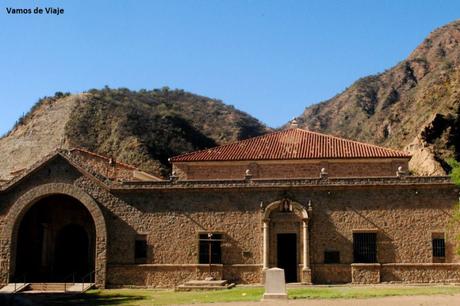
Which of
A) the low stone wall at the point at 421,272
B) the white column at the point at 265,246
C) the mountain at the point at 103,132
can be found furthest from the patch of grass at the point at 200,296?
the mountain at the point at 103,132

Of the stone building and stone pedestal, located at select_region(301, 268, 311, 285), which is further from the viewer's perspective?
the stone building

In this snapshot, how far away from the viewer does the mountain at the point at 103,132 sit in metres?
63.2

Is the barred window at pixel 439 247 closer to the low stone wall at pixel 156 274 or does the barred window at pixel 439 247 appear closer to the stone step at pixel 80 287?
the low stone wall at pixel 156 274

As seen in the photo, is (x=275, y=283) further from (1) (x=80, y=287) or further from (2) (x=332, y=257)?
(1) (x=80, y=287)

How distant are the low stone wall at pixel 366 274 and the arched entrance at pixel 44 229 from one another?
1209 cm

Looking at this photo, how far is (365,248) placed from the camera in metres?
28.2

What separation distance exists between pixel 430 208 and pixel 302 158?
22.6ft

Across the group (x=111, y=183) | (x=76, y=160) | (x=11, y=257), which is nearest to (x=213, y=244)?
(x=111, y=183)

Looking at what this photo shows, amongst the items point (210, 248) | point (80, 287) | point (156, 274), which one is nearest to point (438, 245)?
point (210, 248)

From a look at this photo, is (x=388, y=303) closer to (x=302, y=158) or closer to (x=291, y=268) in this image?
(x=291, y=268)

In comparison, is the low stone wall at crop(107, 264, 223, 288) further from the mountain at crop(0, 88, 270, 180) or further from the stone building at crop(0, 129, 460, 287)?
the mountain at crop(0, 88, 270, 180)

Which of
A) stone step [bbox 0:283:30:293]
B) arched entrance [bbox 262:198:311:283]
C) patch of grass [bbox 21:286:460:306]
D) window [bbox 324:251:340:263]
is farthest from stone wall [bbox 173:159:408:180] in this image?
stone step [bbox 0:283:30:293]

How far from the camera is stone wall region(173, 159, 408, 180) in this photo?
31094 mm

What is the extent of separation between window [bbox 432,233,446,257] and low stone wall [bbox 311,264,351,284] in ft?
13.4
